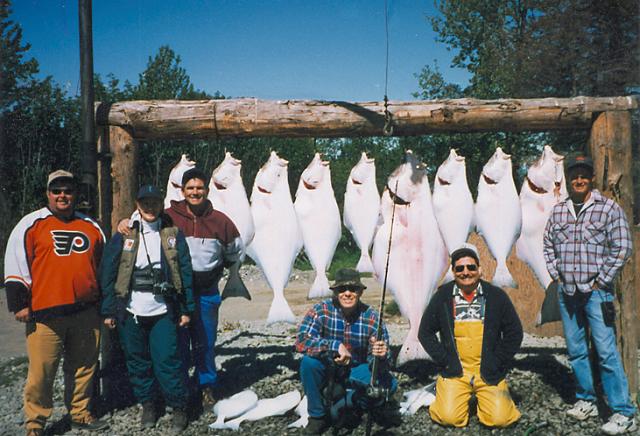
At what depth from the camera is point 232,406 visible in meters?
3.66

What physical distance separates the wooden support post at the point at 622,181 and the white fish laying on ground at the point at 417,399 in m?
1.49

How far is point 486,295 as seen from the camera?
3438 mm

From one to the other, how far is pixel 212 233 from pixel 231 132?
31.2 inches

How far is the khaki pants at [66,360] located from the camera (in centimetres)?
319

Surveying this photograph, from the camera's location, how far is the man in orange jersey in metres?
3.13

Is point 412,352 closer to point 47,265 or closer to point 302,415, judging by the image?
point 302,415

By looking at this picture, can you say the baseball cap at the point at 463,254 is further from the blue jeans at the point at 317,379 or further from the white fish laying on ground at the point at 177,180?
the white fish laying on ground at the point at 177,180

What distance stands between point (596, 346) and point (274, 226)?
2470 mm

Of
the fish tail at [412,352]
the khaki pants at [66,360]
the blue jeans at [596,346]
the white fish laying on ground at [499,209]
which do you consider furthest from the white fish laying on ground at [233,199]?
the blue jeans at [596,346]

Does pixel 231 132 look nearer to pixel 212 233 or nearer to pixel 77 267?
pixel 212 233

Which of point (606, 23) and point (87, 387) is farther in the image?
point (606, 23)

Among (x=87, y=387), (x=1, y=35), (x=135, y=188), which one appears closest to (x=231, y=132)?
(x=135, y=188)

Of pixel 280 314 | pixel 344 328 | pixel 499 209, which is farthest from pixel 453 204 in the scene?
pixel 280 314

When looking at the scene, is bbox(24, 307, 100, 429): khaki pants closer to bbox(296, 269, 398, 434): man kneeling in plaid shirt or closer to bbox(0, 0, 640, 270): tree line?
bbox(296, 269, 398, 434): man kneeling in plaid shirt
